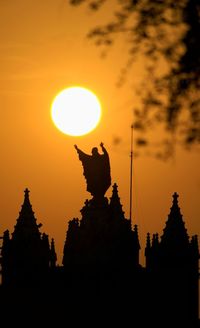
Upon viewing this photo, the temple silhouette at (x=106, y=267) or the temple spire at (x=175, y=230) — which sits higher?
the temple spire at (x=175, y=230)

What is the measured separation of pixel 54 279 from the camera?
162 feet

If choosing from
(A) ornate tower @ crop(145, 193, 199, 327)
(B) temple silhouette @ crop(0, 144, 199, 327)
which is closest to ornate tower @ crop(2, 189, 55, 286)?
(B) temple silhouette @ crop(0, 144, 199, 327)

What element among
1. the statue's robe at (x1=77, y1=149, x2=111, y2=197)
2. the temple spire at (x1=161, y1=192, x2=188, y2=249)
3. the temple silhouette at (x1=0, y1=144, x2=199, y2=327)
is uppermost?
the statue's robe at (x1=77, y1=149, x2=111, y2=197)

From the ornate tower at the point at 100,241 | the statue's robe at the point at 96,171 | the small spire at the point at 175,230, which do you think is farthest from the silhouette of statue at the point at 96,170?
the small spire at the point at 175,230

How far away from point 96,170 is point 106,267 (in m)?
5.34

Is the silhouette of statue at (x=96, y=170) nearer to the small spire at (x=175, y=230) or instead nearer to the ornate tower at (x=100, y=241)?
the ornate tower at (x=100, y=241)

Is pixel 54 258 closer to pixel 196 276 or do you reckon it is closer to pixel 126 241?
pixel 126 241

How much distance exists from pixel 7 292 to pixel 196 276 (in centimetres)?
980

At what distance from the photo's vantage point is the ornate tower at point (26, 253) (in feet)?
164

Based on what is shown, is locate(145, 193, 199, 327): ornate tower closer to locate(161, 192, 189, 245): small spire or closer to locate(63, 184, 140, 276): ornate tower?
locate(161, 192, 189, 245): small spire

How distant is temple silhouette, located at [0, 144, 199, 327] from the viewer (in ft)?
157

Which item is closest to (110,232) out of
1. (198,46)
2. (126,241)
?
(126,241)

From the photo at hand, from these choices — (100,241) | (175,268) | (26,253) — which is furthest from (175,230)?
(26,253)

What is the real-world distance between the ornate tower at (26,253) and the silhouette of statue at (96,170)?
12.0 ft
